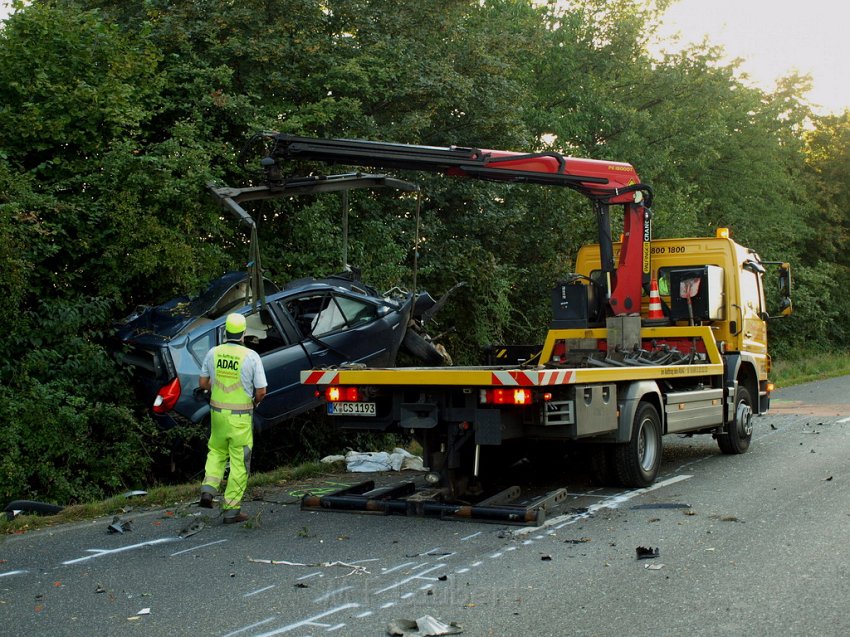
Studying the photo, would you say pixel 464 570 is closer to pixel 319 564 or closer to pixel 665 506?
pixel 319 564

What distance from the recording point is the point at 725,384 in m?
11.2

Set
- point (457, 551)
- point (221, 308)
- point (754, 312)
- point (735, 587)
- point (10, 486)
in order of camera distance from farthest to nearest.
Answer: point (754, 312) → point (221, 308) → point (10, 486) → point (457, 551) → point (735, 587)

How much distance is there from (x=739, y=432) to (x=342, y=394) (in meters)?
5.43

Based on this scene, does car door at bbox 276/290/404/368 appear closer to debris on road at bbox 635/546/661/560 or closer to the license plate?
the license plate

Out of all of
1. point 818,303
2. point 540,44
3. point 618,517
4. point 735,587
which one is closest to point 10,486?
point 618,517

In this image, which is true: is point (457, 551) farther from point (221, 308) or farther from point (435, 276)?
point (435, 276)

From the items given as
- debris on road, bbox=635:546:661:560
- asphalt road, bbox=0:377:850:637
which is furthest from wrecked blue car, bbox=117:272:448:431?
debris on road, bbox=635:546:661:560

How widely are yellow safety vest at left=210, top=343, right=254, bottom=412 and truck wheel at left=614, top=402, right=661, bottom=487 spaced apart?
354 centimetres

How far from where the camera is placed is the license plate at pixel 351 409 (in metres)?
8.26

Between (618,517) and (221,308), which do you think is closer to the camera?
(618,517)

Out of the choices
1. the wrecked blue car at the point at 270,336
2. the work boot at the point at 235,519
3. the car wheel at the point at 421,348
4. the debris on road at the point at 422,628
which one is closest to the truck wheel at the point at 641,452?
the wrecked blue car at the point at 270,336

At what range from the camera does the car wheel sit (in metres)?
12.4

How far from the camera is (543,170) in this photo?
1103 cm

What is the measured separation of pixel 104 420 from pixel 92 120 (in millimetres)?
3806
